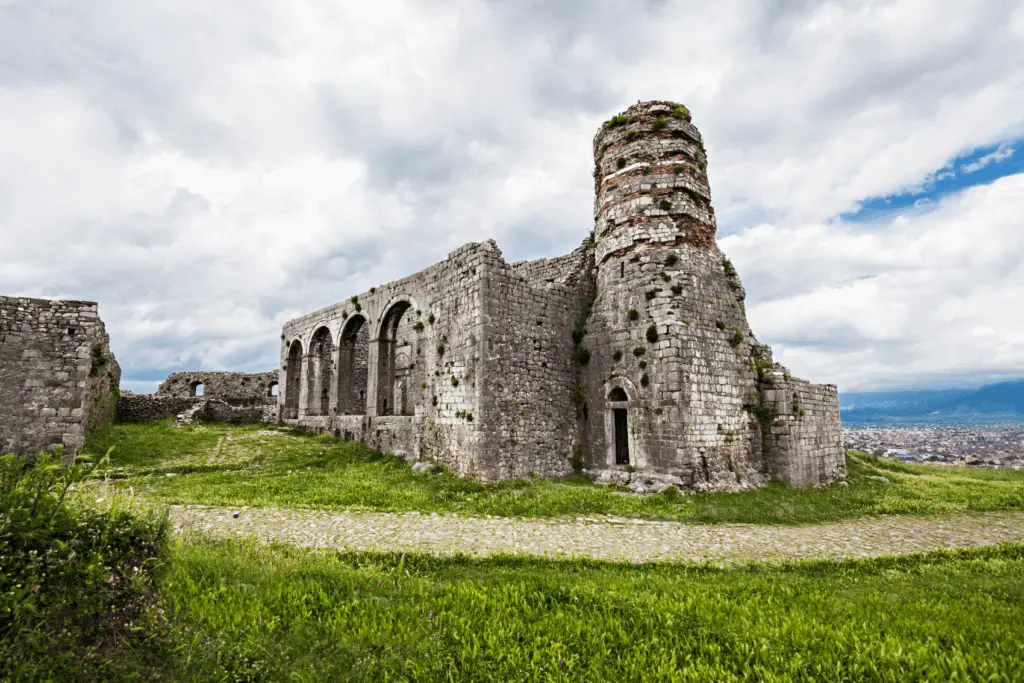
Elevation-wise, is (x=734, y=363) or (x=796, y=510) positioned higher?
(x=734, y=363)

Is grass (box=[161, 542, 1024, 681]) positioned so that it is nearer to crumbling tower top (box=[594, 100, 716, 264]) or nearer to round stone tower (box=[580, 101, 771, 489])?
round stone tower (box=[580, 101, 771, 489])

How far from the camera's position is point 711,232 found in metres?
16.0

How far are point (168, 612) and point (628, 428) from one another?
475 inches

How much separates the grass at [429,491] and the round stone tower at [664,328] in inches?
50.0

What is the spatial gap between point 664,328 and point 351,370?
15.3m

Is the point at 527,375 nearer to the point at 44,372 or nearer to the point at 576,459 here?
the point at 576,459

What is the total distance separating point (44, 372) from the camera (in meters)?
14.1

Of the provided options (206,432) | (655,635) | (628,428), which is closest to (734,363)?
(628,428)

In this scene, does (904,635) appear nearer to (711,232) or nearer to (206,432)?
(711,232)

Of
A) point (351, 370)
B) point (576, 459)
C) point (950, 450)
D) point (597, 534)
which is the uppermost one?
point (351, 370)

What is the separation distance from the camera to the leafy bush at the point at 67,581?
319cm

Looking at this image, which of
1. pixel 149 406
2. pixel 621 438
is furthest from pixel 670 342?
pixel 149 406

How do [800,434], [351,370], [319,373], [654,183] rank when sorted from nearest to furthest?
[800,434], [654,183], [351,370], [319,373]

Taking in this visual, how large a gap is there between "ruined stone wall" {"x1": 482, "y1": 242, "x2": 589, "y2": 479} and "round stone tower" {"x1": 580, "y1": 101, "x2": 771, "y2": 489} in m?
0.83
